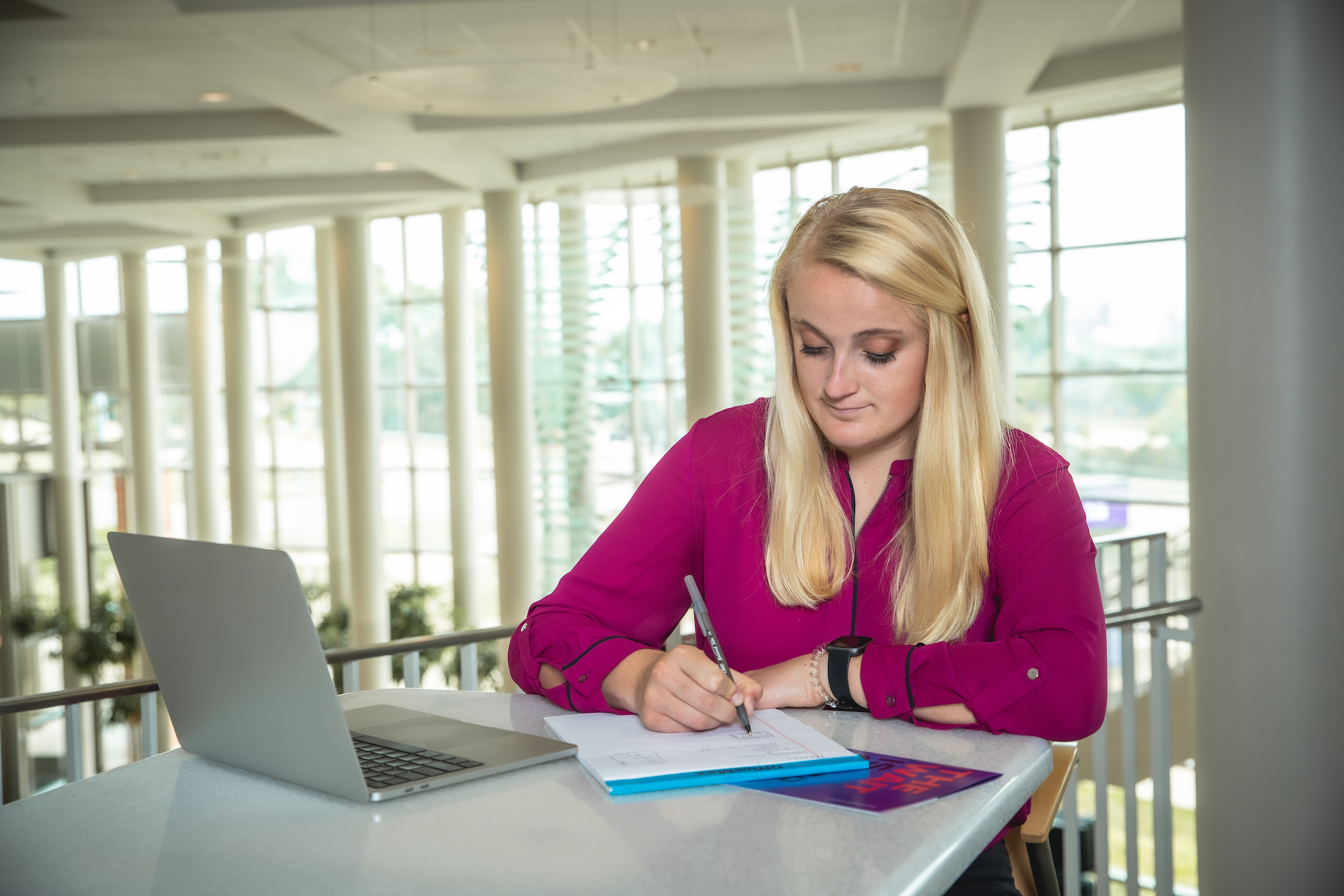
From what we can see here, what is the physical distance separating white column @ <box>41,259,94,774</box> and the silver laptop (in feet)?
48.8

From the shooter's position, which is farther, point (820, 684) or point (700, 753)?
point (820, 684)

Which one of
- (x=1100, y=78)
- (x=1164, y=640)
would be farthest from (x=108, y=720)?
(x=1164, y=640)

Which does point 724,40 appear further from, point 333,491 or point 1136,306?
point 333,491

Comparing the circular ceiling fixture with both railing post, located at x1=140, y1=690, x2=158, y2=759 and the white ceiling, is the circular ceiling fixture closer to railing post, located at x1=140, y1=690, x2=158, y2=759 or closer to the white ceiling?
the white ceiling

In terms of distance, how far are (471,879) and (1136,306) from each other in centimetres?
1044

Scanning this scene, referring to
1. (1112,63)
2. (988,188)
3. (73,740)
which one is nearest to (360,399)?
(988,188)

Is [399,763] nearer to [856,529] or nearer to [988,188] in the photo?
[856,529]

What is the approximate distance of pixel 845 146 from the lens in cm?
1146

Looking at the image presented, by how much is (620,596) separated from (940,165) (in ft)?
29.0

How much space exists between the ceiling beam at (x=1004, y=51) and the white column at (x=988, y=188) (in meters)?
0.17

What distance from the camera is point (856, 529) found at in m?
1.69

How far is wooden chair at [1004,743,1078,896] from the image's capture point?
4.88 feet

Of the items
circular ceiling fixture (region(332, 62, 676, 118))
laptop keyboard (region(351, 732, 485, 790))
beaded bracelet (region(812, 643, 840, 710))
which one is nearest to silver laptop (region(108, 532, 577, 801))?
laptop keyboard (region(351, 732, 485, 790))

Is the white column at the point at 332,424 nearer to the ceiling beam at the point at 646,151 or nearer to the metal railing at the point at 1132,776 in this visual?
the ceiling beam at the point at 646,151
